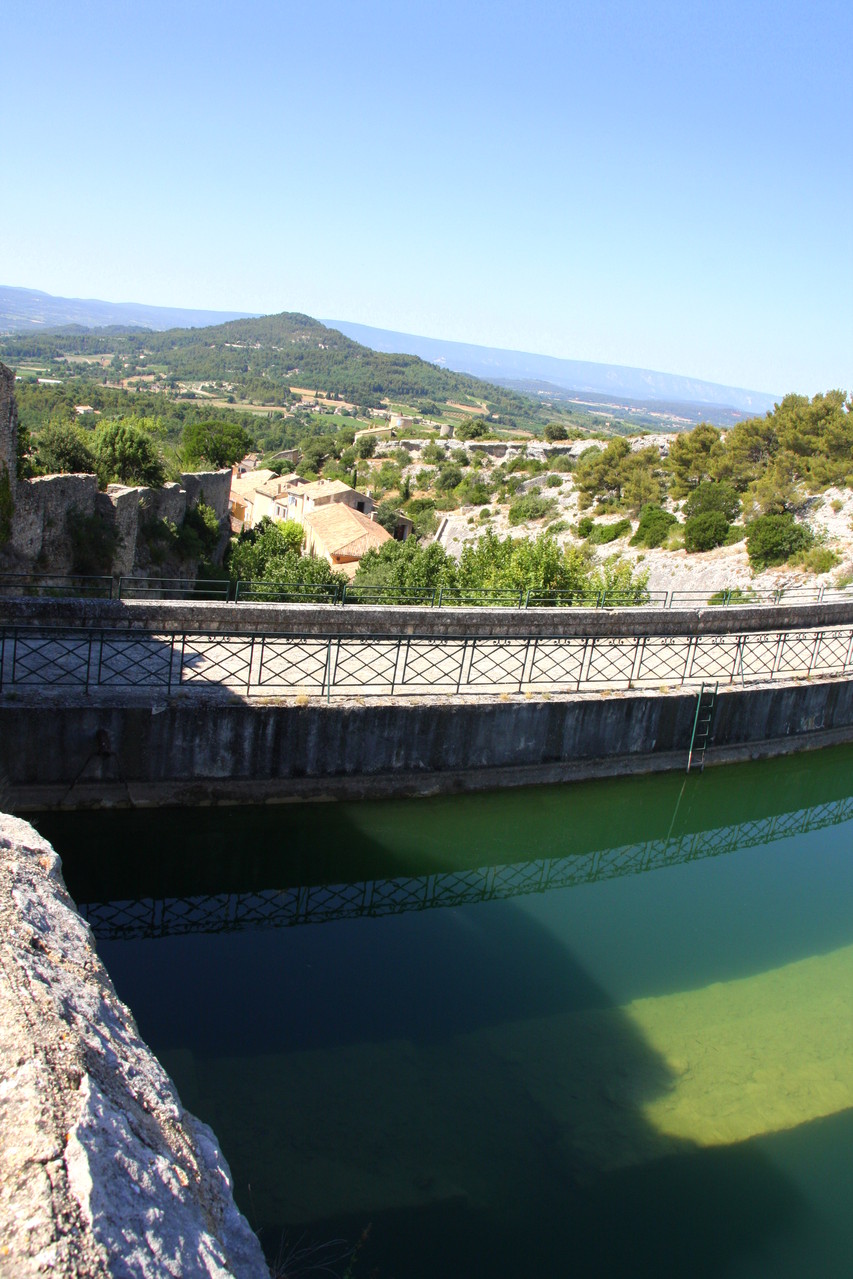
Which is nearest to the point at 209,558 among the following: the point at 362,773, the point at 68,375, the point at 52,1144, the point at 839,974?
the point at 362,773

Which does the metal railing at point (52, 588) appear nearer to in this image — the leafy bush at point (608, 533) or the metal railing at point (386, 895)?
the metal railing at point (386, 895)

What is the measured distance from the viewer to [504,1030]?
782 cm

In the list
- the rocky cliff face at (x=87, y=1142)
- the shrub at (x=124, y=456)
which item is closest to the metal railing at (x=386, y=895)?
the rocky cliff face at (x=87, y=1142)

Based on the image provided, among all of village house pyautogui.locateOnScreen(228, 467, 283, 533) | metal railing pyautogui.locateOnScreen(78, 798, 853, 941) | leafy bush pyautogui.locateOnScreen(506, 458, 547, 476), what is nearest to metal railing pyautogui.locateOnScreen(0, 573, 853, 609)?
metal railing pyautogui.locateOnScreen(78, 798, 853, 941)

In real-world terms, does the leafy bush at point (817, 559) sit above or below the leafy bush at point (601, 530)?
above

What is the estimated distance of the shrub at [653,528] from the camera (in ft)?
102

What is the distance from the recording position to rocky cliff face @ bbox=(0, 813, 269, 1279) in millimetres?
2457

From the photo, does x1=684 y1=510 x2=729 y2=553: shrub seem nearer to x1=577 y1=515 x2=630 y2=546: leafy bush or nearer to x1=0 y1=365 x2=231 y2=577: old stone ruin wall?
x1=577 y1=515 x2=630 y2=546: leafy bush

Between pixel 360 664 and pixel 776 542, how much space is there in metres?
17.3

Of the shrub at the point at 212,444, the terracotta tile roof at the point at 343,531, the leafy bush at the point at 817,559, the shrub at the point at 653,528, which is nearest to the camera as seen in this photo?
the leafy bush at the point at 817,559

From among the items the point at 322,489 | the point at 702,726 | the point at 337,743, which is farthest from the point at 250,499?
the point at 337,743

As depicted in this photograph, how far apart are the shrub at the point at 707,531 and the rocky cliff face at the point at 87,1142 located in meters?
27.1

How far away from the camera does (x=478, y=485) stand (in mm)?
49438

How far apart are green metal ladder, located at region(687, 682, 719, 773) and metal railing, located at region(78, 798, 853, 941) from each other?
1.26 metres
